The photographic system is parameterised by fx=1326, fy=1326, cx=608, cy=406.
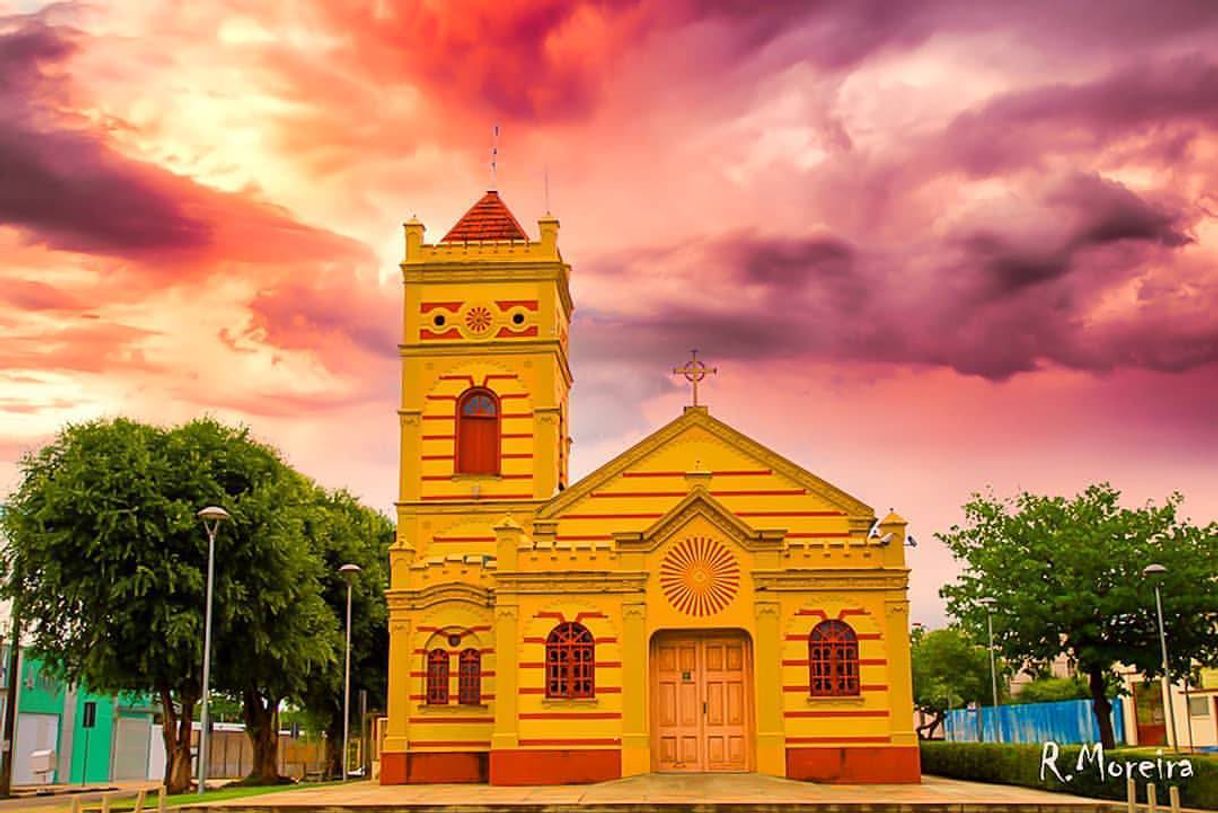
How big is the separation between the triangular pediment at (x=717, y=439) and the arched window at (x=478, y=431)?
15.6 feet

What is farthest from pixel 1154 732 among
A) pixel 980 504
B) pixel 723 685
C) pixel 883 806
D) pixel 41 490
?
pixel 41 490

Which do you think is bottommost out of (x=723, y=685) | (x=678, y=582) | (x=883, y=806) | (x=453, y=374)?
(x=883, y=806)

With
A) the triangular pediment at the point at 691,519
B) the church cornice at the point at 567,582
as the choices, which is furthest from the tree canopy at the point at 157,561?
the triangular pediment at the point at 691,519

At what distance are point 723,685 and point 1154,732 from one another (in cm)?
4364

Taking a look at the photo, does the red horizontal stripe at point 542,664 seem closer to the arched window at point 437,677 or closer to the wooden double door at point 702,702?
the wooden double door at point 702,702

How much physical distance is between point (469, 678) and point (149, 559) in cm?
1050

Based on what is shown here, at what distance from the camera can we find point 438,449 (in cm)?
4291

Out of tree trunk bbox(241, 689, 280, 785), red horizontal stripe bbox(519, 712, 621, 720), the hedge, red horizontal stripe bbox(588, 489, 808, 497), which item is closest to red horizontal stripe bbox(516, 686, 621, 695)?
red horizontal stripe bbox(519, 712, 621, 720)

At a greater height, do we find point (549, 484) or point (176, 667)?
point (549, 484)

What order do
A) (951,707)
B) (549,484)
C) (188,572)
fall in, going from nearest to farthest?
1. (188,572)
2. (549,484)
3. (951,707)

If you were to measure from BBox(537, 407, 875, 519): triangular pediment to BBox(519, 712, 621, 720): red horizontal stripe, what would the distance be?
19.9 feet

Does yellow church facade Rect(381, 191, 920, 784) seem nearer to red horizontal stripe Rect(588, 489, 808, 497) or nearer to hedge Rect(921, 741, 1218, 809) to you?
red horizontal stripe Rect(588, 489, 808, 497)

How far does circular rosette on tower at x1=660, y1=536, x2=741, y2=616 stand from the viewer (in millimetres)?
35688

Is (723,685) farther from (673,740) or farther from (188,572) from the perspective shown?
(188,572)
